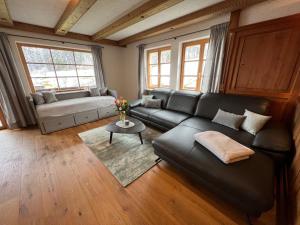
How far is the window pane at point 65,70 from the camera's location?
3715 mm

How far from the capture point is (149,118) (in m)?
2.84

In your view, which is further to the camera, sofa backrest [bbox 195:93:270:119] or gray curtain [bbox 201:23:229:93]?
gray curtain [bbox 201:23:229:93]

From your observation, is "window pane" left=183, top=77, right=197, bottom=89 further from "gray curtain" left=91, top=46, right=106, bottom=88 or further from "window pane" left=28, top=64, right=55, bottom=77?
"window pane" left=28, top=64, right=55, bottom=77

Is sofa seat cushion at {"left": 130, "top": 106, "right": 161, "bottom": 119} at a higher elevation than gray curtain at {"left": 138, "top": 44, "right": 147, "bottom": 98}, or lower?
lower

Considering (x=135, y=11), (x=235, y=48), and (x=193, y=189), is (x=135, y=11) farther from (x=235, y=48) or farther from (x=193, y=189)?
(x=193, y=189)

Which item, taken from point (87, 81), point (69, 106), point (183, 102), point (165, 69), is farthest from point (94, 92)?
point (183, 102)

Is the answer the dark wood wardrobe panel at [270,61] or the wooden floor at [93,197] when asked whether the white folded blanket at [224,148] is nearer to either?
the wooden floor at [93,197]

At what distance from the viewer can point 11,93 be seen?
289 centimetres

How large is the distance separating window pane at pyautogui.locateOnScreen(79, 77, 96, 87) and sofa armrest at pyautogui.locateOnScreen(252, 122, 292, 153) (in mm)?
4622

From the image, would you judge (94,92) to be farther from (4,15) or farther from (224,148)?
(224,148)

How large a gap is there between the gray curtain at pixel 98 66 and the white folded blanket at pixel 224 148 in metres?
3.89

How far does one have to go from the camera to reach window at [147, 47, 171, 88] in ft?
12.5

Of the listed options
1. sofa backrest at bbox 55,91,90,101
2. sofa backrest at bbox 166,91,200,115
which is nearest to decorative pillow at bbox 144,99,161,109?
sofa backrest at bbox 166,91,200,115

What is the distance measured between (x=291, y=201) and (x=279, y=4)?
2.59m
